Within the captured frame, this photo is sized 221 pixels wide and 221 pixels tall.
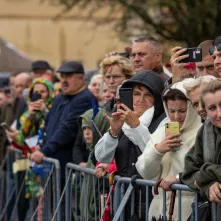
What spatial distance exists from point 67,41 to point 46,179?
26.1m

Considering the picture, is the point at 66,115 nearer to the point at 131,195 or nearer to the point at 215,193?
the point at 131,195

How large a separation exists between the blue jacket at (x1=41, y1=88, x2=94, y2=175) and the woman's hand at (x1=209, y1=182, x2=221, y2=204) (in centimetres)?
415

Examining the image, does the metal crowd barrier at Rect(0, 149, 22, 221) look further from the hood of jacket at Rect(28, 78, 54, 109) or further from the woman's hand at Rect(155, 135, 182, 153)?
the woman's hand at Rect(155, 135, 182, 153)

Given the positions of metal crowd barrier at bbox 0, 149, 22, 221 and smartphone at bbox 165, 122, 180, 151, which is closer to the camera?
smartphone at bbox 165, 122, 180, 151

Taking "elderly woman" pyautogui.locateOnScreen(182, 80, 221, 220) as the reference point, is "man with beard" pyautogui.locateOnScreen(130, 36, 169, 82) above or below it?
above

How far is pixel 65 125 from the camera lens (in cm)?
1033

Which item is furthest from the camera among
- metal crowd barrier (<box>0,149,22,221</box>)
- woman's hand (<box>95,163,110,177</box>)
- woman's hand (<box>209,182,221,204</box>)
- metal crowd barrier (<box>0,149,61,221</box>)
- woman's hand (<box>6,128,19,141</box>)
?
metal crowd barrier (<box>0,149,22,221</box>)

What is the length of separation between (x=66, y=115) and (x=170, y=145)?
355cm

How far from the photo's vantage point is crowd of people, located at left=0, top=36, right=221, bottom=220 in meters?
6.46

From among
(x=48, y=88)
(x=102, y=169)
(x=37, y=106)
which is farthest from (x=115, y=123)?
(x=48, y=88)

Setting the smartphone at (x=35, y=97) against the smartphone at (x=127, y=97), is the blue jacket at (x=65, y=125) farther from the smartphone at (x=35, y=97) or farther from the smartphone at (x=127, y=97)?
the smartphone at (x=127, y=97)

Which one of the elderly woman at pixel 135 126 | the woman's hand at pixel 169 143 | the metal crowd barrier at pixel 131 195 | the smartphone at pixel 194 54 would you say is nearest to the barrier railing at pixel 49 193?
the elderly woman at pixel 135 126

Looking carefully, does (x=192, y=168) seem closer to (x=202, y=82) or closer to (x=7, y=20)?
(x=202, y=82)

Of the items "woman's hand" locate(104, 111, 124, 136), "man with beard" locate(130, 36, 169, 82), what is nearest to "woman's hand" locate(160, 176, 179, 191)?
"woman's hand" locate(104, 111, 124, 136)
